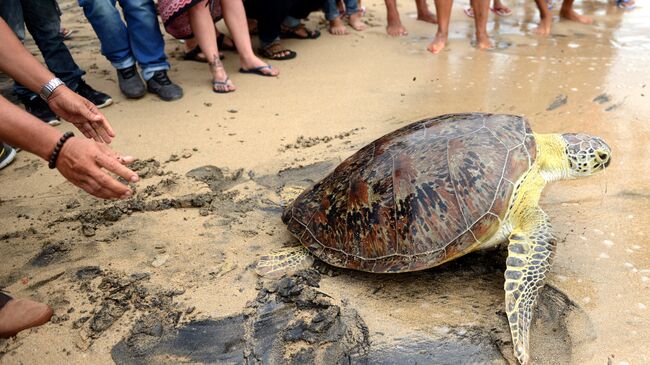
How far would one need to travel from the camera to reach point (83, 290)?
5.32ft

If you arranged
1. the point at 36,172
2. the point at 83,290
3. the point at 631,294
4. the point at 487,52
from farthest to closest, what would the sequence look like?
the point at 487,52 → the point at 36,172 → the point at 83,290 → the point at 631,294

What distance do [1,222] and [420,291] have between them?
70.0 inches

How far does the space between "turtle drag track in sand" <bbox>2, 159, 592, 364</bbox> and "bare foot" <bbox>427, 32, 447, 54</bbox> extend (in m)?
2.47

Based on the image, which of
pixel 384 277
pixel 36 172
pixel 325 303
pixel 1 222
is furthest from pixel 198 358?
pixel 36 172

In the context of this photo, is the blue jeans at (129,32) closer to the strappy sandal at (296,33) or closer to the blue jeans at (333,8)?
the strappy sandal at (296,33)

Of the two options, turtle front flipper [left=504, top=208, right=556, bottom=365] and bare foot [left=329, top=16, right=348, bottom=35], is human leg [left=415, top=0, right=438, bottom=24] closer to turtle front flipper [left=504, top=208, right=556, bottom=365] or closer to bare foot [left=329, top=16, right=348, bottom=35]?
bare foot [left=329, top=16, right=348, bottom=35]

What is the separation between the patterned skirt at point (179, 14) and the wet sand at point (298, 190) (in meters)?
0.33

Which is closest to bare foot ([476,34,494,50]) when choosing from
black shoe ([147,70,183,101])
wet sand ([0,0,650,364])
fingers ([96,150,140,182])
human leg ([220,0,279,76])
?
wet sand ([0,0,650,364])

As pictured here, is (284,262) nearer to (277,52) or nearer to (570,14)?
A: (277,52)

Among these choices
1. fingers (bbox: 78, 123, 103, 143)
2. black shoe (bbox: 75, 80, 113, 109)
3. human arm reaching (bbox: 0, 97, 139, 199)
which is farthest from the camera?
black shoe (bbox: 75, 80, 113, 109)

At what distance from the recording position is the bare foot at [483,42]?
3.86m

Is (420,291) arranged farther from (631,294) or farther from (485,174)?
(631,294)

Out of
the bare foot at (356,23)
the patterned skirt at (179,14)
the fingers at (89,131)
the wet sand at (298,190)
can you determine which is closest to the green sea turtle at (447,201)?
the wet sand at (298,190)

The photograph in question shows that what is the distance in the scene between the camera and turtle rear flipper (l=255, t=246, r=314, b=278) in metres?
1.67
